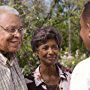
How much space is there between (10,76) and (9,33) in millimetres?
378

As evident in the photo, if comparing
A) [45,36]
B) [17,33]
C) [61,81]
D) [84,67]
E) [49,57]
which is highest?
[17,33]

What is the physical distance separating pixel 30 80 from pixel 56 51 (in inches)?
18.0

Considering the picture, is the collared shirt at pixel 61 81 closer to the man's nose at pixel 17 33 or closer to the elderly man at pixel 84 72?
the man's nose at pixel 17 33

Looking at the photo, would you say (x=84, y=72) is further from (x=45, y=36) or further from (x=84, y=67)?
(x=45, y=36)

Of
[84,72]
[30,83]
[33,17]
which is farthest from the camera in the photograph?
[33,17]

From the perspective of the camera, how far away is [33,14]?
23.7ft

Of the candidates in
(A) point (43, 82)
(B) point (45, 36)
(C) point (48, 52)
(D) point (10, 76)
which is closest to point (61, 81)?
(A) point (43, 82)

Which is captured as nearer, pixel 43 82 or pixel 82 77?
pixel 82 77

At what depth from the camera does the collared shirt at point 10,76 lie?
3.24 meters

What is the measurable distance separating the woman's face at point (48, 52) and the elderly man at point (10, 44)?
2.60 ft

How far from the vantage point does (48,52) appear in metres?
4.21

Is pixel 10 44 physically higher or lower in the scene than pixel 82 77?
higher

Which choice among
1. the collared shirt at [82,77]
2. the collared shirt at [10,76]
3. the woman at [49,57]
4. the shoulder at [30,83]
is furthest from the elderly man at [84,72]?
the woman at [49,57]

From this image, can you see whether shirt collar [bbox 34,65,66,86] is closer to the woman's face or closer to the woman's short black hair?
the woman's face
